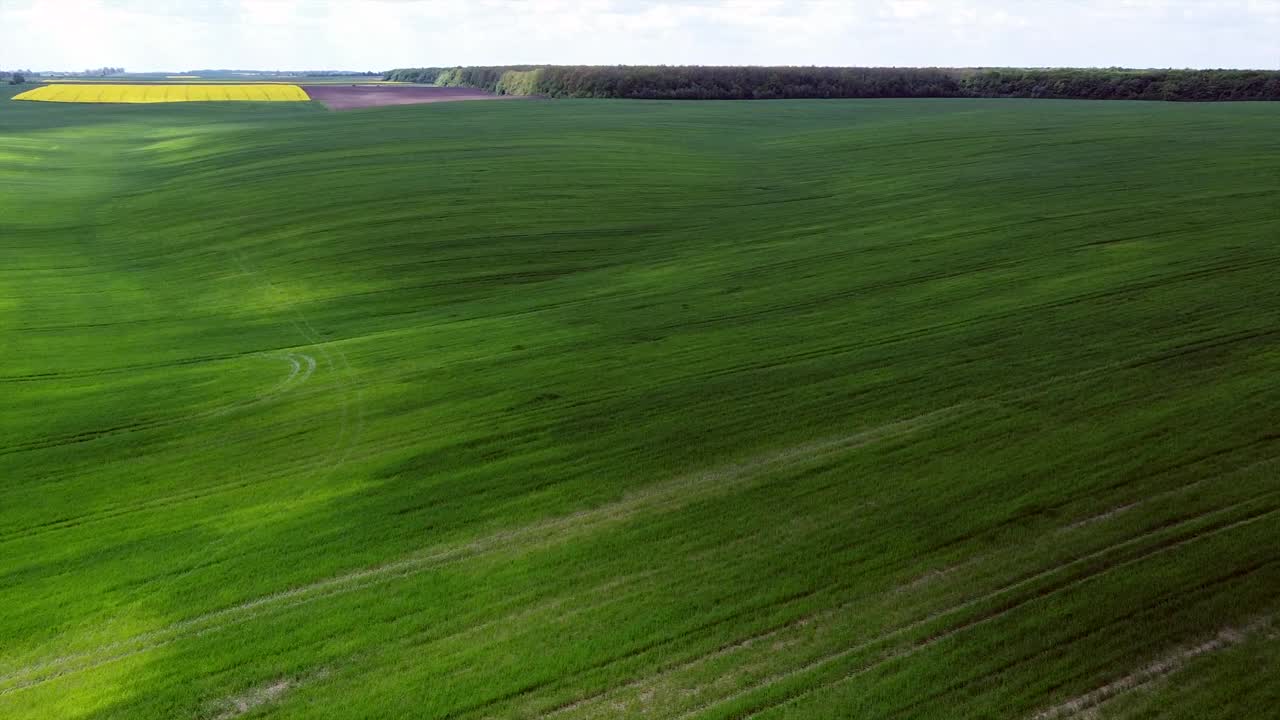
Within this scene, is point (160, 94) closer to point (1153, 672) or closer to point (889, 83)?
point (889, 83)

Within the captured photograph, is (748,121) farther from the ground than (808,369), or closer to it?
closer to it

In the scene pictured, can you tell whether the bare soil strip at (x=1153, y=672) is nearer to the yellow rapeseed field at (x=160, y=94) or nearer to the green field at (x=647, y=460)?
the green field at (x=647, y=460)

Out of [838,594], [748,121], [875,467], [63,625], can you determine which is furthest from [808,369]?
[748,121]

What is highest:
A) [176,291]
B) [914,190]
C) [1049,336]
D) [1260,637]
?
[1260,637]

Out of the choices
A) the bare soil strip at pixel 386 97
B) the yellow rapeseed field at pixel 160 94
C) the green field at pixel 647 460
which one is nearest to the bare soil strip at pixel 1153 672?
the green field at pixel 647 460

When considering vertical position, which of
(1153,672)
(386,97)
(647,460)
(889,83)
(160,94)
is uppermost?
(1153,672)

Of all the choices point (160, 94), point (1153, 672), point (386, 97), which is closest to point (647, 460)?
point (1153, 672)

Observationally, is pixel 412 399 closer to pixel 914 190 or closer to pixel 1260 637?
pixel 1260 637
